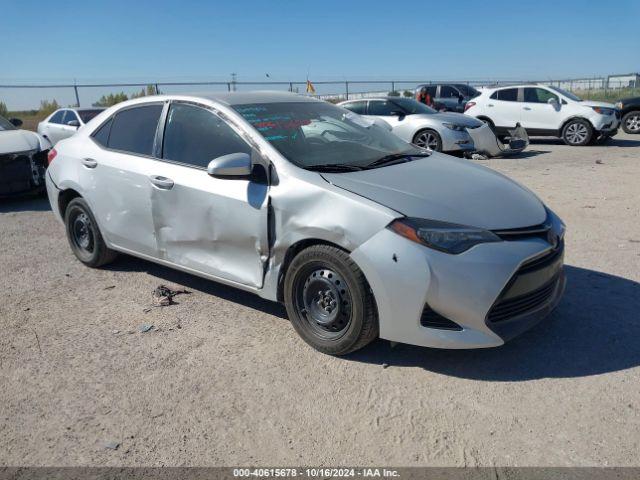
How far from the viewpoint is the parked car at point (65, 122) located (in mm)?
12859

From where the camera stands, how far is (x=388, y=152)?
14.5ft

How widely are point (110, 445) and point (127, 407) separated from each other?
0.34 m

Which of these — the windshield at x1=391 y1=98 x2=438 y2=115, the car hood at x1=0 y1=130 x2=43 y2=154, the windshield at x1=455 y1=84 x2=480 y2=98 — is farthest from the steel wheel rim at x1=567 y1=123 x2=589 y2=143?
the car hood at x1=0 y1=130 x2=43 y2=154

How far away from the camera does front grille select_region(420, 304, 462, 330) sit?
3219mm

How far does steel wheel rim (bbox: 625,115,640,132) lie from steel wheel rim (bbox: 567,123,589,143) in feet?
13.1

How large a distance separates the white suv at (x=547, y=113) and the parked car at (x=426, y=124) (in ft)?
11.7

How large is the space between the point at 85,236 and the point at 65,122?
29.9 feet

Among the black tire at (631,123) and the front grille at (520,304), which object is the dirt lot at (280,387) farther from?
the black tire at (631,123)

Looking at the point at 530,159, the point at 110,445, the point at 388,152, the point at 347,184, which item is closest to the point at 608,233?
the point at 388,152

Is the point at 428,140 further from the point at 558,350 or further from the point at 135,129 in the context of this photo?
the point at 558,350

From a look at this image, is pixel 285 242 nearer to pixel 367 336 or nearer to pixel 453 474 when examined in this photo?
pixel 367 336

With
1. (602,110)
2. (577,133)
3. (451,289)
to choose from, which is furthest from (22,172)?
(602,110)

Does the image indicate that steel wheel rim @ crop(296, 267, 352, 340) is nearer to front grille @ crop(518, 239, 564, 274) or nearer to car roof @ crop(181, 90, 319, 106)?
front grille @ crop(518, 239, 564, 274)

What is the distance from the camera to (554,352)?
3598 millimetres
